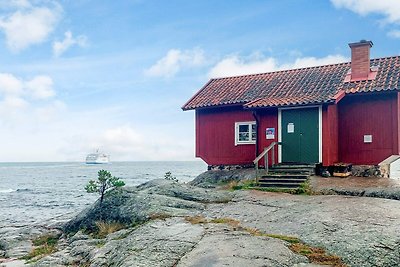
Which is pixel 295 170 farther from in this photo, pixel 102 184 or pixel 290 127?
pixel 102 184

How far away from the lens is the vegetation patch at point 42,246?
12155mm

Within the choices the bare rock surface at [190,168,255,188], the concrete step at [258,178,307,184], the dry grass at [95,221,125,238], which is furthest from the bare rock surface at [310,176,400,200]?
the dry grass at [95,221,125,238]

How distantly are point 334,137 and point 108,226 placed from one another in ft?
34.1

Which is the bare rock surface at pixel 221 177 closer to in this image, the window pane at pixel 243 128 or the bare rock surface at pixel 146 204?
the window pane at pixel 243 128

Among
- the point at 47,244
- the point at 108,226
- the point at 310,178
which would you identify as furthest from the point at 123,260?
the point at 310,178

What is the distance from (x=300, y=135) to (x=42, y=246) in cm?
1102

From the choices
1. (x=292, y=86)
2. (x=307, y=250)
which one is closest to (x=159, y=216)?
(x=307, y=250)

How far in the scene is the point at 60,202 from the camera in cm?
3316

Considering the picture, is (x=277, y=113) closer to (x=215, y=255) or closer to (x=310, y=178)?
(x=310, y=178)

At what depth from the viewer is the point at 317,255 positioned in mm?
8086

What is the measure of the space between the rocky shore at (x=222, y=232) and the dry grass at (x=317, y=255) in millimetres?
25

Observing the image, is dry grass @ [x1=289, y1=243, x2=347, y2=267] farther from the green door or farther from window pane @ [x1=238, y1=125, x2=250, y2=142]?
window pane @ [x1=238, y1=125, x2=250, y2=142]

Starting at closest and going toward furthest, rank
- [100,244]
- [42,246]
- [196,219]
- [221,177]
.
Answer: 1. [100,244]
2. [196,219]
3. [42,246]
4. [221,177]

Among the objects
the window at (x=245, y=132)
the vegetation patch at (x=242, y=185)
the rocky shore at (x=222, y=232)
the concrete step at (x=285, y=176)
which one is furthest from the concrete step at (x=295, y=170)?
the window at (x=245, y=132)
